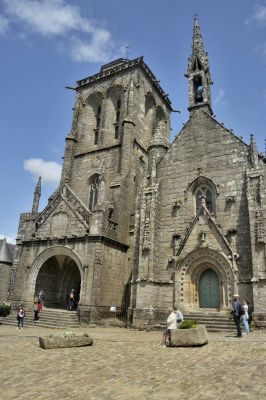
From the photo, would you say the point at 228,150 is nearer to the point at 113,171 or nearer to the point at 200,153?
the point at 200,153

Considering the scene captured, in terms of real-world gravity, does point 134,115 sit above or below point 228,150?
above

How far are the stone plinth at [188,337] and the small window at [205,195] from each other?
10.1 meters

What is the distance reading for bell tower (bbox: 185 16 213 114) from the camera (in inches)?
897

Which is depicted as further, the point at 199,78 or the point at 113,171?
the point at 113,171

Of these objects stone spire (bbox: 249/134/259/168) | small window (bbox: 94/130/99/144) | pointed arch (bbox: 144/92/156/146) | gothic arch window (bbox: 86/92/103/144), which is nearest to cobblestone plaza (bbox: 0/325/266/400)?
stone spire (bbox: 249/134/259/168)

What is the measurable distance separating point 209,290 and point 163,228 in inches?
177

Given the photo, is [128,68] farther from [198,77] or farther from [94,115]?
[198,77]

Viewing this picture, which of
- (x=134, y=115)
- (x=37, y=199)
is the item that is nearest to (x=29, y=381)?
(x=37, y=199)

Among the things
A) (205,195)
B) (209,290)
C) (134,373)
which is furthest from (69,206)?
(134,373)

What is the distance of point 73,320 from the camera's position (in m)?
19.4

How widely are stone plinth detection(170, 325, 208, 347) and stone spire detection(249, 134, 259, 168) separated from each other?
10844mm

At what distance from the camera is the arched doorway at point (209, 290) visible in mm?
18078

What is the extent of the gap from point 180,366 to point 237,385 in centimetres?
189

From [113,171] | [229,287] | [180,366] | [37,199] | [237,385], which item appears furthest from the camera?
[113,171]
